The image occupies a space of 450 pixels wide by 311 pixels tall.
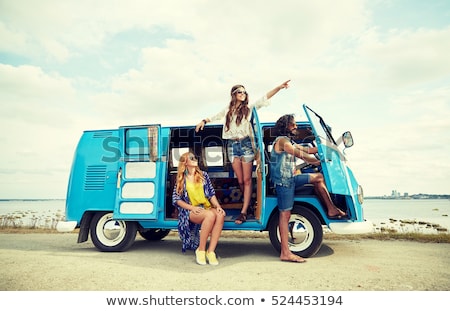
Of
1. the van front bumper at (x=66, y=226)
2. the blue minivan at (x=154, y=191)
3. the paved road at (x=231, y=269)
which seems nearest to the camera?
the paved road at (x=231, y=269)

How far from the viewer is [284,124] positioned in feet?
17.5

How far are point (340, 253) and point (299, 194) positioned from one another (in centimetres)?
133

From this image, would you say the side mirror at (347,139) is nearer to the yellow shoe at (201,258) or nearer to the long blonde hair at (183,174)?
the long blonde hair at (183,174)

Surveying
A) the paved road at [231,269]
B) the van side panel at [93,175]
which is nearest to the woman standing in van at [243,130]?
the paved road at [231,269]

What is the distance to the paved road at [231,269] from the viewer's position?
3.95 metres

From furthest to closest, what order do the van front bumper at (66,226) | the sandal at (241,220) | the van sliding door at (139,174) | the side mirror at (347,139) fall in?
the van front bumper at (66,226) < the van sliding door at (139,174) < the side mirror at (347,139) < the sandal at (241,220)

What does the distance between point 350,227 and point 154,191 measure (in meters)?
3.16

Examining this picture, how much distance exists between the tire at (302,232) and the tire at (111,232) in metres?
2.46

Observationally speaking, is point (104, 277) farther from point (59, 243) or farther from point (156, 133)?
point (59, 243)

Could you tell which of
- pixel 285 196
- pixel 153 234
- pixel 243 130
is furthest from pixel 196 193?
pixel 153 234

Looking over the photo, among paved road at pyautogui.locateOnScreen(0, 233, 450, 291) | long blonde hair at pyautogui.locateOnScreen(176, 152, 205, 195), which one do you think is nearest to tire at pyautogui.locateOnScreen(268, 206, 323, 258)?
paved road at pyautogui.locateOnScreen(0, 233, 450, 291)

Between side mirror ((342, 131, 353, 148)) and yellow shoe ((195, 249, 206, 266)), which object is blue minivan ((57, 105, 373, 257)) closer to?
side mirror ((342, 131, 353, 148))

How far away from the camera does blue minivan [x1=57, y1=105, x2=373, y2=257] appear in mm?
5258

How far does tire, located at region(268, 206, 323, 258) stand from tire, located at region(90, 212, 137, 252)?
246 centimetres
